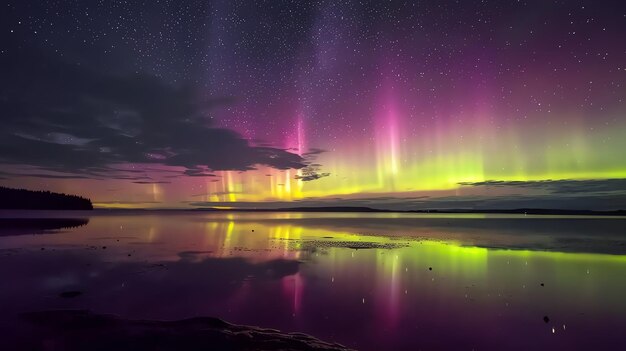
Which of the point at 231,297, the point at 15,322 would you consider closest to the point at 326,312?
the point at 231,297

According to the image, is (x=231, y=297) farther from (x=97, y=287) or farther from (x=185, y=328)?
(x=97, y=287)

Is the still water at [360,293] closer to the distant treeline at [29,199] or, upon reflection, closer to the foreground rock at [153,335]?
the foreground rock at [153,335]

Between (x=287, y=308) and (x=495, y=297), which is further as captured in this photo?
(x=495, y=297)

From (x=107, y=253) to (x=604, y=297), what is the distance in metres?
31.0

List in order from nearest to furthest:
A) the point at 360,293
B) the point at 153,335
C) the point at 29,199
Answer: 1. the point at 153,335
2. the point at 360,293
3. the point at 29,199

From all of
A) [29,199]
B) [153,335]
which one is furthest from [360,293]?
[29,199]

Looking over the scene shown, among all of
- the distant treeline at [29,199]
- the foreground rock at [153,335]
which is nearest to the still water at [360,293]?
the foreground rock at [153,335]

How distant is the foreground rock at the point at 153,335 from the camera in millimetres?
9867

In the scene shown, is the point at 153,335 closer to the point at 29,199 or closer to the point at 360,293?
the point at 360,293

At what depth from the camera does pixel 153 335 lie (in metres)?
10.6

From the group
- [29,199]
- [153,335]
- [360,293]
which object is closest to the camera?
[153,335]

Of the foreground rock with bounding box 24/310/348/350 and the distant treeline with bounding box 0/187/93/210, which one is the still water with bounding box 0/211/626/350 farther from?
the distant treeline with bounding box 0/187/93/210

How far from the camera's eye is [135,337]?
10.4 metres

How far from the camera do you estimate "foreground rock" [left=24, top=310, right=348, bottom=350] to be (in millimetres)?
9867
